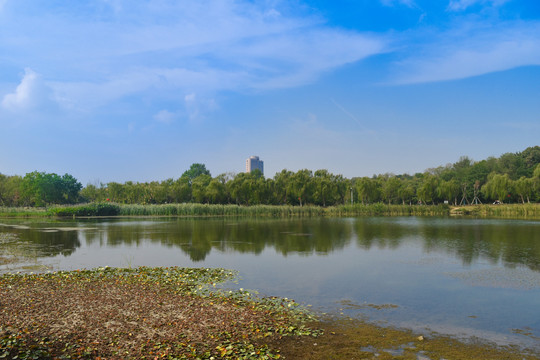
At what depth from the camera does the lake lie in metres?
8.85

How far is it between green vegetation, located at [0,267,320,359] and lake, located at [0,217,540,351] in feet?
5.55

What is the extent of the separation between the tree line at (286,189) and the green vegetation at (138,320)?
63788mm

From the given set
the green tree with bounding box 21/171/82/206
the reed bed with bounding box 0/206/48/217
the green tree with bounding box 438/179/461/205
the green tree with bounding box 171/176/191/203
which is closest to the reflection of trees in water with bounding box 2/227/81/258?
the reed bed with bounding box 0/206/48/217

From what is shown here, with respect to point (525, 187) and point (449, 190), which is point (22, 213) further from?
point (525, 187)

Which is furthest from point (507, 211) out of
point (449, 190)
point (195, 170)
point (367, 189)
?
point (195, 170)

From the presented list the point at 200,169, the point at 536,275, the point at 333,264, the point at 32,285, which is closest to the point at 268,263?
the point at 333,264

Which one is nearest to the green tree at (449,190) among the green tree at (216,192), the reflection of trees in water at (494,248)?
the green tree at (216,192)

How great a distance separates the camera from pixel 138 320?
310 inches

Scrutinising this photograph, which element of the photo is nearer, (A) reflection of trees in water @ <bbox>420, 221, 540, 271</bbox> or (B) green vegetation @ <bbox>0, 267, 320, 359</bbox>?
(B) green vegetation @ <bbox>0, 267, 320, 359</bbox>

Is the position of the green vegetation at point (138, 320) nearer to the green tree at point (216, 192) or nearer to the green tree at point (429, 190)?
the green tree at point (216, 192)

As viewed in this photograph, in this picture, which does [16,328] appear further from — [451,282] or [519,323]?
[451,282]

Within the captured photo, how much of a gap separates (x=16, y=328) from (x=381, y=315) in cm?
765

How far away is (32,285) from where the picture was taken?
10906 millimetres

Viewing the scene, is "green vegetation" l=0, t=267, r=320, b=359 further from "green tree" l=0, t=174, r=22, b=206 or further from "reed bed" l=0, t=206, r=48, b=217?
"green tree" l=0, t=174, r=22, b=206
